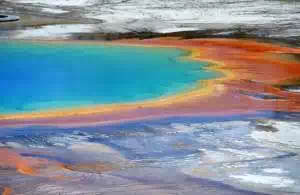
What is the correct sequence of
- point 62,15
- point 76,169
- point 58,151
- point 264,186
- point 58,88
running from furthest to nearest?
point 62,15, point 58,88, point 58,151, point 76,169, point 264,186

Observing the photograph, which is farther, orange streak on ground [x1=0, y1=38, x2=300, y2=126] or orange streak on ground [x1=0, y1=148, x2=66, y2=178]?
orange streak on ground [x1=0, y1=38, x2=300, y2=126]

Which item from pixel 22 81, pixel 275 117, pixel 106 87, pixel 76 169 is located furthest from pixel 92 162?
pixel 22 81

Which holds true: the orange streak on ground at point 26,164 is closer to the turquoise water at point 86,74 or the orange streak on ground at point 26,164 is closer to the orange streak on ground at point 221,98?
the orange streak on ground at point 221,98

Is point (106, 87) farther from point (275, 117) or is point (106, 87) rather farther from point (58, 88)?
point (275, 117)

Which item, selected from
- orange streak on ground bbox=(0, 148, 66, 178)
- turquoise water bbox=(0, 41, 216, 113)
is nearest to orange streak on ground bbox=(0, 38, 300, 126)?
turquoise water bbox=(0, 41, 216, 113)

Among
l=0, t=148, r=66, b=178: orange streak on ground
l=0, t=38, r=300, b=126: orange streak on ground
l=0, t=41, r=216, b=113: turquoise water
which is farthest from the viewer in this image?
l=0, t=41, r=216, b=113: turquoise water

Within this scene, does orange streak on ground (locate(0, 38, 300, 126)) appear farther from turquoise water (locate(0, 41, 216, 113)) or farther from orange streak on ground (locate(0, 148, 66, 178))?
orange streak on ground (locate(0, 148, 66, 178))

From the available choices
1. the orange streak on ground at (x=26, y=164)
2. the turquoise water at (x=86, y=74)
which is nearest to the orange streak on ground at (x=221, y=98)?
the turquoise water at (x=86, y=74)

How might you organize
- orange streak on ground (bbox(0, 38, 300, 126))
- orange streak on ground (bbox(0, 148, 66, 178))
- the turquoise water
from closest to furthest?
orange streak on ground (bbox(0, 148, 66, 178))
orange streak on ground (bbox(0, 38, 300, 126))
the turquoise water
